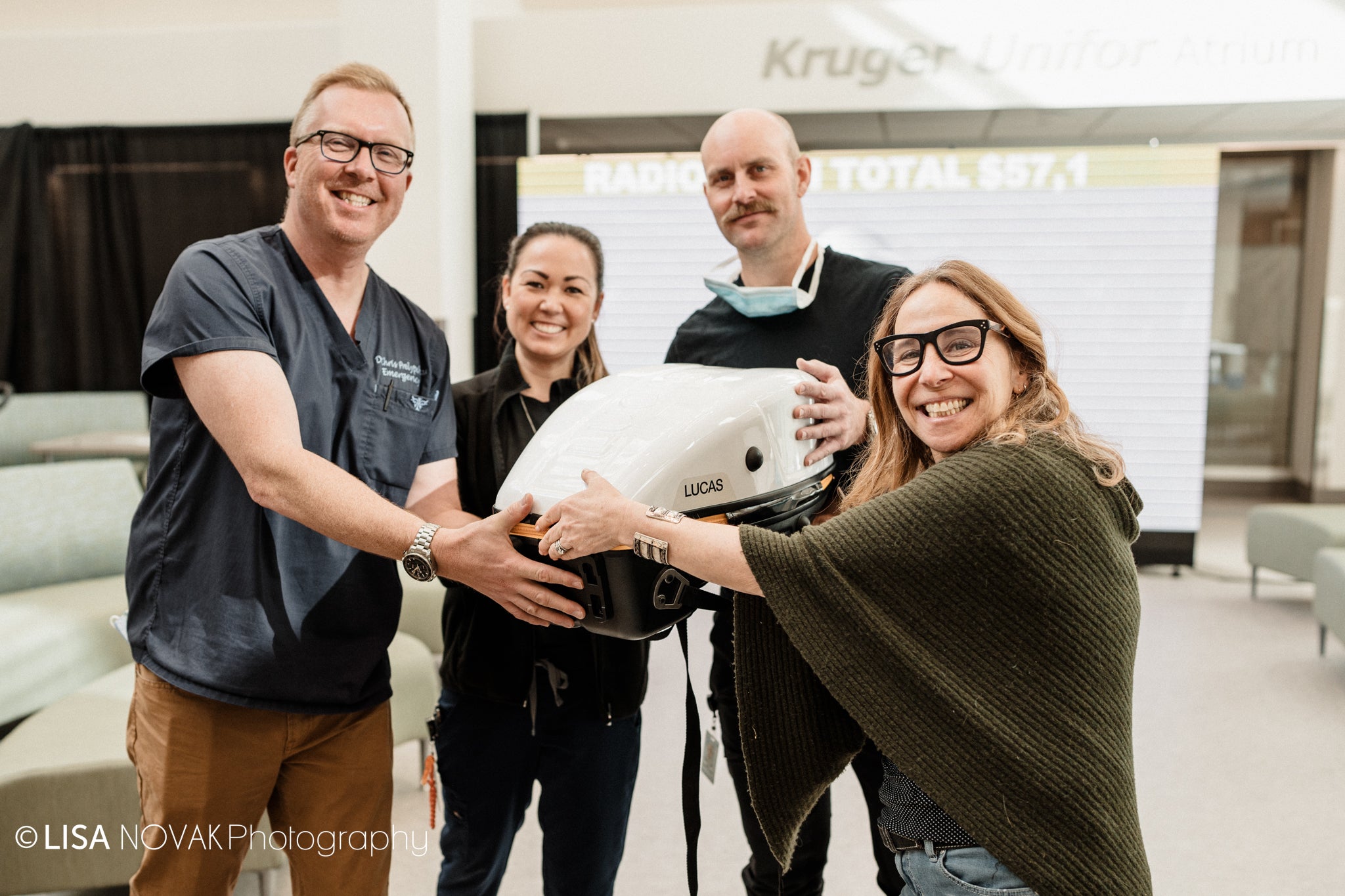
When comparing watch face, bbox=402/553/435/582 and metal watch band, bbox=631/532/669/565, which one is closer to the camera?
metal watch band, bbox=631/532/669/565

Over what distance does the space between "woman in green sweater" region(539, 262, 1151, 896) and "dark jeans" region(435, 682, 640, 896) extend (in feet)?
1.66

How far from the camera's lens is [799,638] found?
0.97 m

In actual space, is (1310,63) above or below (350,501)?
above

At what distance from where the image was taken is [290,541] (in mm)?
1195

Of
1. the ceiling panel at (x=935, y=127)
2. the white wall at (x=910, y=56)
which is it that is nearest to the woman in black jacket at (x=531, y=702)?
the white wall at (x=910, y=56)

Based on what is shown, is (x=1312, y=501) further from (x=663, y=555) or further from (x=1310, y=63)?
(x=663, y=555)

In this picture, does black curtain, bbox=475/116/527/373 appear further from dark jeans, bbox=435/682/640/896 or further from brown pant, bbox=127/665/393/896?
brown pant, bbox=127/665/393/896

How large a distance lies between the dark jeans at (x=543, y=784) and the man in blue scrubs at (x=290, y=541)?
153mm

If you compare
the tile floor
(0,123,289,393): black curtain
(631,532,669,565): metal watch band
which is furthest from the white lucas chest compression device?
(0,123,289,393): black curtain

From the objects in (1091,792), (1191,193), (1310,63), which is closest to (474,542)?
(1091,792)

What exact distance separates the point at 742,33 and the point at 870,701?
474 cm

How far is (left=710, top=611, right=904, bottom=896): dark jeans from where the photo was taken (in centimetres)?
157

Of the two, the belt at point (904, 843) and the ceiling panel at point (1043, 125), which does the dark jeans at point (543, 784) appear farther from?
the ceiling panel at point (1043, 125)

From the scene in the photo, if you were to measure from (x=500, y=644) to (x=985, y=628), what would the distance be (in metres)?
0.76
